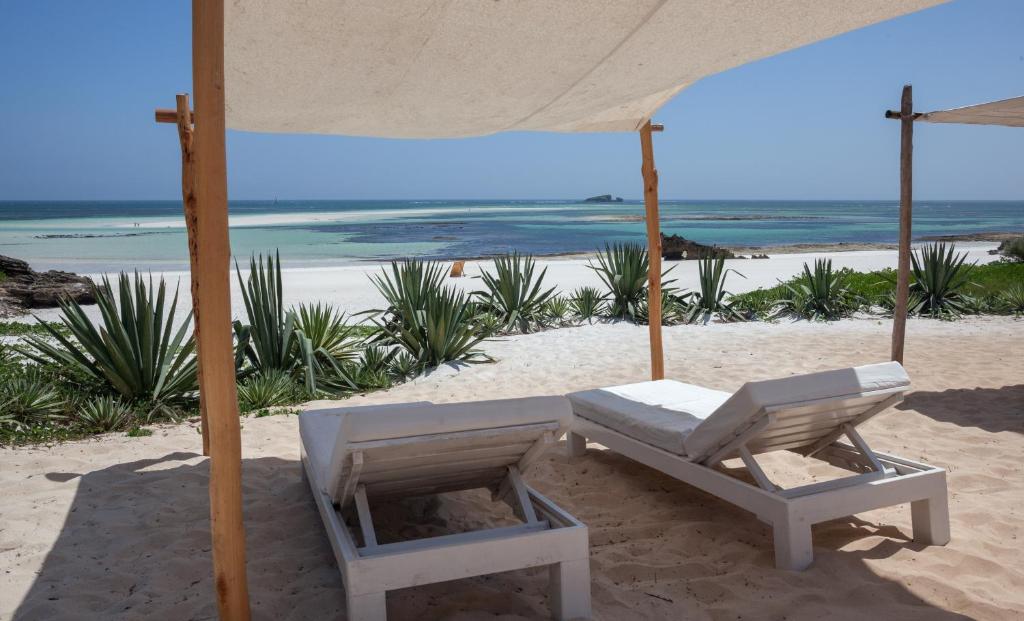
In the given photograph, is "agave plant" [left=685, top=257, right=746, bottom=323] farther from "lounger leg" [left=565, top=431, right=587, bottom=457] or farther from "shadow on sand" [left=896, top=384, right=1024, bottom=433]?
"lounger leg" [left=565, top=431, right=587, bottom=457]

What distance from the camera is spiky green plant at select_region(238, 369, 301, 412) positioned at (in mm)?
4566

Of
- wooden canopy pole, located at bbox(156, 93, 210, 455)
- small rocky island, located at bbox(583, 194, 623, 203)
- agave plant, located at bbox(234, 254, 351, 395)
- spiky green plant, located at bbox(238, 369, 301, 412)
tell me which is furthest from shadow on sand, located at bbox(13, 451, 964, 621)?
small rocky island, located at bbox(583, 194, 623, 203)

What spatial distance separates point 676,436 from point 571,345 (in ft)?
12.4

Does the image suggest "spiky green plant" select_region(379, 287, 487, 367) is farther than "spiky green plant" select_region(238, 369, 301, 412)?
Yes

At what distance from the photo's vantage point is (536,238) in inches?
1248

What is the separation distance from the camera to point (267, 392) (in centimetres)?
461

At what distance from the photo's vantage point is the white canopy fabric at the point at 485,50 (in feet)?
7.52

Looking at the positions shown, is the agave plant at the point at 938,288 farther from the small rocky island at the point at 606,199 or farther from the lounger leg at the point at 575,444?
the small rocky island at the point at 606,199

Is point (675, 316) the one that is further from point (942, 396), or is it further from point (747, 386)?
point (747, 386)

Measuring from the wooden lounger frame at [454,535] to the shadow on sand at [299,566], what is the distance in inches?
7.4

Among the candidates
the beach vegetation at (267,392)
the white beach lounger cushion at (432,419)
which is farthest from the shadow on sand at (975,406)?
the beach vegetation at (267,392)

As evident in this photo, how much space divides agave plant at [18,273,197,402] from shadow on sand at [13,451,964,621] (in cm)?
117

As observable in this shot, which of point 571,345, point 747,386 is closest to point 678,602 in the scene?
point 747,386

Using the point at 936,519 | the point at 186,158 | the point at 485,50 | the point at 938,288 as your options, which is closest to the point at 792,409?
the point at 936,519
